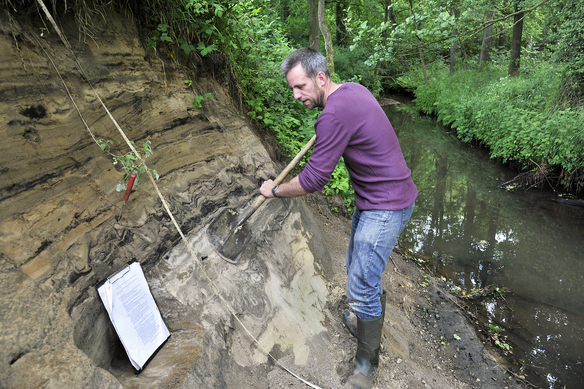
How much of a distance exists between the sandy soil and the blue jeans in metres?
0.54

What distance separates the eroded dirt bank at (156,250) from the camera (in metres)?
1.75

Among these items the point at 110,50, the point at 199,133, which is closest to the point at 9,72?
the point at 110,50

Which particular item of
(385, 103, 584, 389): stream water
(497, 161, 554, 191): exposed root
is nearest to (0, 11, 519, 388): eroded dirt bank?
(385, 103, 584, 389): stream water

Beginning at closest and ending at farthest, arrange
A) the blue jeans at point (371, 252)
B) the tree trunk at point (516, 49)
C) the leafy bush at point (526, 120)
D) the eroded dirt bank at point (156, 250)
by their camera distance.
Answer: the eroded dirt bank at point (156, 250), the blue jeans at point (371, 252), the leafy bush at point (526, 120), the tree trunk at point (516, 49)

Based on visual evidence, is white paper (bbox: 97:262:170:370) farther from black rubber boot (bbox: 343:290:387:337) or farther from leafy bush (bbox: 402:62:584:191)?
leafy bush (bbox: 402:62:584:191)

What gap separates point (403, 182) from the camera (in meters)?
2.30

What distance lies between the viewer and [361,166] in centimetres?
225

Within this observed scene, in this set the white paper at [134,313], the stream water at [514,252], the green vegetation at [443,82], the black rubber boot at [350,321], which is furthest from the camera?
the stream water at [514,252]

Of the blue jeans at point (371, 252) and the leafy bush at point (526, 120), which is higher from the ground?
the blue jeans at point (371, 252)

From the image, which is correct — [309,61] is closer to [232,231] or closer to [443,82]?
[232,231]

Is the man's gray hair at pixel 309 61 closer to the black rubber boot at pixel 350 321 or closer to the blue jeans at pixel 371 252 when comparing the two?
the blue jeans at pixel 371 252

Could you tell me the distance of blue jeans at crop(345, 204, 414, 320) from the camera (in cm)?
229

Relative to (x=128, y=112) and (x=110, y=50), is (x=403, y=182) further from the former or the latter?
(x=110, y=50)

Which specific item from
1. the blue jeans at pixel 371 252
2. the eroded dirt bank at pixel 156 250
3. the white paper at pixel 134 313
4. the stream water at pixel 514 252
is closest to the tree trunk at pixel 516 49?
the stream water at pixel 514 252
